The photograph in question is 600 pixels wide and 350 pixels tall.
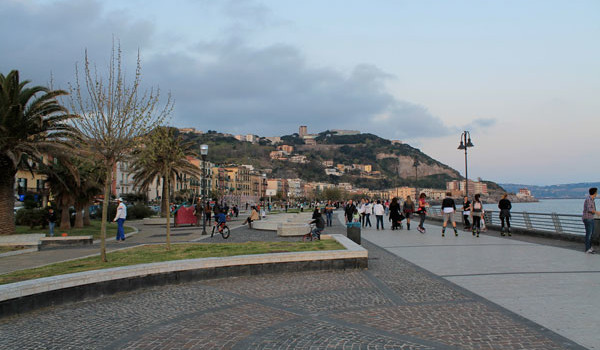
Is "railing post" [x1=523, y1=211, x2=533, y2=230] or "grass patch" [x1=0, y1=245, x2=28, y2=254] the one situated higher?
"railing post" [x1=523, y1=211, x2=533, y2=230]

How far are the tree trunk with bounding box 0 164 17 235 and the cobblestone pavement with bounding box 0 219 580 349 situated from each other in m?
13.0

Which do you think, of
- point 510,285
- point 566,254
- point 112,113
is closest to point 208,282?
point 112,113

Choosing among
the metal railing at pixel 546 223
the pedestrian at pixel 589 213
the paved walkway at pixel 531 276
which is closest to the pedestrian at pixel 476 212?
the metal railing at pixel 546 223

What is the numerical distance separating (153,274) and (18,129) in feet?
42.5

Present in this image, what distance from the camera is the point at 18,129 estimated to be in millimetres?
17344

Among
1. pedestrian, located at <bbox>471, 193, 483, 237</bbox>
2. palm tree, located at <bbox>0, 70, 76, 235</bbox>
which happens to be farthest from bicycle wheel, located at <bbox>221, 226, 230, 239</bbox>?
pedestrian, located at <bbox>471, 193, 483, 237</bbox>

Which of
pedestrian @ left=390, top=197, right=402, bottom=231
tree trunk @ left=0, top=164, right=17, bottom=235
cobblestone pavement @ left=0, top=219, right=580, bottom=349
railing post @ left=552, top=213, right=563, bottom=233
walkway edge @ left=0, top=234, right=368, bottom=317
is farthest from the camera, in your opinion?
pedestrian @ left=390, top=197, right=402, bottom=231

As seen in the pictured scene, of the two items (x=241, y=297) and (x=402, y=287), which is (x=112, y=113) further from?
(x=402, y=287)

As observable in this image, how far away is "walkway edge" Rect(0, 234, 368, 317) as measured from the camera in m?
6.16

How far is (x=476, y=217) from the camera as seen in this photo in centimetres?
1814

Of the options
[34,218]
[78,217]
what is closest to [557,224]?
[78,217]

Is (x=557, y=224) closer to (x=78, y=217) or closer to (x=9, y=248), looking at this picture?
(x=9, y=248)

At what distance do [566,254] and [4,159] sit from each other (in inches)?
A: 754

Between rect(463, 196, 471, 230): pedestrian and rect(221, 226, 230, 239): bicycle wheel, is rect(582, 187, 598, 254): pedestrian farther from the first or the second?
rect(221, 226, 230, 239): bicycle wheel
